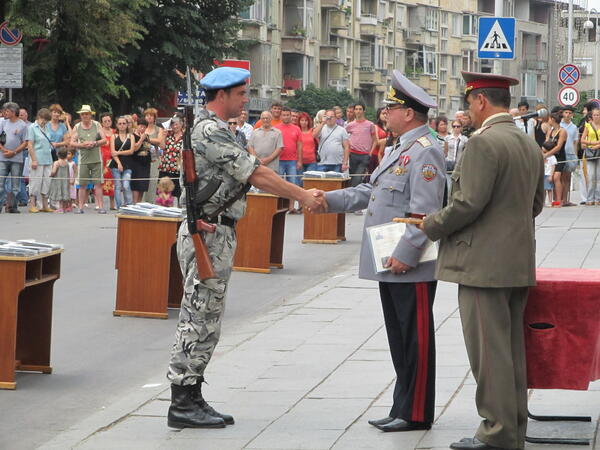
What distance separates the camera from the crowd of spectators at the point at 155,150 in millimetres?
24562

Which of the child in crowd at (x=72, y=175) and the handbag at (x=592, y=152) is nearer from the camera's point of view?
the child in crowd at (x=72, y=175)

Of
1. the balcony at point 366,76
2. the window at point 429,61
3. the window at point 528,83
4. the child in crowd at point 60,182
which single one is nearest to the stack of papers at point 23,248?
the child in crowd at point 60,182

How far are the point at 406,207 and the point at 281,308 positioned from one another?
5903mm

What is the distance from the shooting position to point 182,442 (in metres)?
7.39

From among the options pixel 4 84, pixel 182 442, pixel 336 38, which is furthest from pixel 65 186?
pixel 336 38

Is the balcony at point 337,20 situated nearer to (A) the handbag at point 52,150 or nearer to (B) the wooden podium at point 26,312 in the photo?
(A) the handbag at point 52,150

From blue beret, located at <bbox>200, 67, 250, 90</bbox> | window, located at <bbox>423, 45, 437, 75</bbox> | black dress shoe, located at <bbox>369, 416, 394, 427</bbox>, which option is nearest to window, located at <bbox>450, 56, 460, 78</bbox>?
window, located at <bbox>423, 45, 437, 75</bbox>

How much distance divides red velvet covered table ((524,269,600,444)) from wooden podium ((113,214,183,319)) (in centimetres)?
572

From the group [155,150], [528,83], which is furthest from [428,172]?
[528,83]

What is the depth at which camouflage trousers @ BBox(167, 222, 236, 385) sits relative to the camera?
304 inches

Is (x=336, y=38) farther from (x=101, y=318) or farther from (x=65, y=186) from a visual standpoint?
(x=101, y=318)

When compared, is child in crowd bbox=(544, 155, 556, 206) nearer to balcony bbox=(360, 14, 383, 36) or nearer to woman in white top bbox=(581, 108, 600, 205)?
woman in white top bbox=(581, 108, 600, 205)

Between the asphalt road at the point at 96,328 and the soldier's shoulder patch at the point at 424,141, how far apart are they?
→ 2604 millimetres

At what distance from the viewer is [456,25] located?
118m
